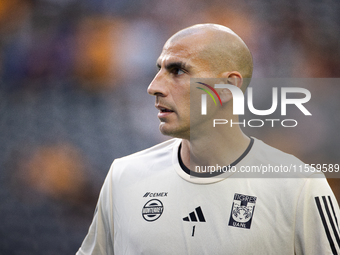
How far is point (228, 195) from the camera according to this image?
56.2 inches

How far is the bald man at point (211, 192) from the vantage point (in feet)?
4.28

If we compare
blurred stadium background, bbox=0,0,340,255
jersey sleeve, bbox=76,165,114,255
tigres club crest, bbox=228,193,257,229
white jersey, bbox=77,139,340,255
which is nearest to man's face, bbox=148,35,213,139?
white jersey, bbox=77,139,340,255

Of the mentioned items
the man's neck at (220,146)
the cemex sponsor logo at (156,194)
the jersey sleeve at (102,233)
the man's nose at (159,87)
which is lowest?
the jersey sleeve at (102,233)

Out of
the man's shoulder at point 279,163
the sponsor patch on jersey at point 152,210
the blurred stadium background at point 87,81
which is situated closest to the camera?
the man's shoulder at point 279,163

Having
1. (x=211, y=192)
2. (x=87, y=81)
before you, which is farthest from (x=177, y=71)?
(x=87, y=81)

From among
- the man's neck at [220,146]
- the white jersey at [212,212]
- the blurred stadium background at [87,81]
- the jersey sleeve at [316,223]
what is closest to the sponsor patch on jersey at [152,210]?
the white jersey at [212,212]

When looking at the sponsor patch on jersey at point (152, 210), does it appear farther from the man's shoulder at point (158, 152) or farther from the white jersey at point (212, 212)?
the man's shoulder at point (158, 152)

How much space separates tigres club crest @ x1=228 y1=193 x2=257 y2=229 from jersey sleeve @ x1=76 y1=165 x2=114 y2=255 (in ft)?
1.86

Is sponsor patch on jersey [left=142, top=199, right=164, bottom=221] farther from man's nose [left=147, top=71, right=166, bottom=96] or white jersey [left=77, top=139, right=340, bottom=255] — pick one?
man's nose [left=147, top=71, right=166, bottom=96]

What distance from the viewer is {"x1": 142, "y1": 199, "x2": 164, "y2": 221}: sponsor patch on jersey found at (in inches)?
58.1

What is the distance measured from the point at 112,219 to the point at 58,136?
234 cm

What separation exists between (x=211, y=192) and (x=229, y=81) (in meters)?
0.45

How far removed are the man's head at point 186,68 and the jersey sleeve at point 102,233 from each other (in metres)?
0.46

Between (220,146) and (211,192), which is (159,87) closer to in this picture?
(220,146)
